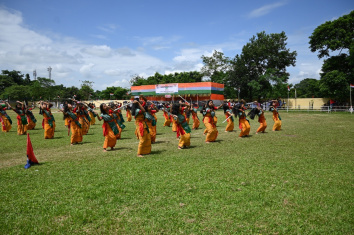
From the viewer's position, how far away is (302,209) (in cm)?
404

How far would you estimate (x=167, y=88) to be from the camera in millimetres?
53688

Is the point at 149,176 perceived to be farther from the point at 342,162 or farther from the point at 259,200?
the point at 342,162

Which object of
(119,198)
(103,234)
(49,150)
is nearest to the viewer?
(103,234)

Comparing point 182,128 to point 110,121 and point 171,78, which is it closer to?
point 110,121

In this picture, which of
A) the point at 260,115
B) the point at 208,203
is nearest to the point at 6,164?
the point at 208,203

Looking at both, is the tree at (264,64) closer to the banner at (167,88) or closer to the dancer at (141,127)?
the banner at (167,88)

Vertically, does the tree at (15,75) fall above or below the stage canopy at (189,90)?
above

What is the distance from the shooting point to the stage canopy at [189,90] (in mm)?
49475

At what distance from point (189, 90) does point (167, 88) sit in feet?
18.4

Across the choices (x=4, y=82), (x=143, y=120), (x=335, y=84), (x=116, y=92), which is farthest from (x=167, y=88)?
(x=4, y=82)

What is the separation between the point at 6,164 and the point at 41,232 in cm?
551

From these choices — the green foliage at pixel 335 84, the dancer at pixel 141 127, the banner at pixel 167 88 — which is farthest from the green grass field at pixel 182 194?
the banner at pixel 167 88

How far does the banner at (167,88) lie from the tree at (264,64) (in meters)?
13.8

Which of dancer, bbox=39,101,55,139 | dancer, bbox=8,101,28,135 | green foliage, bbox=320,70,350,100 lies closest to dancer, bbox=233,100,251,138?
dancer, bbox=39,101,55,139
